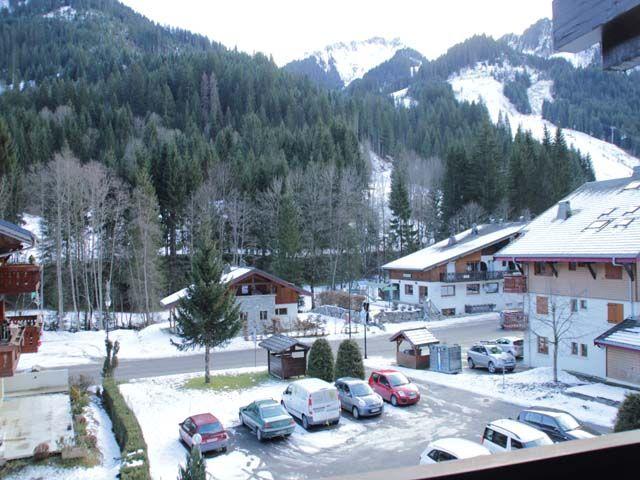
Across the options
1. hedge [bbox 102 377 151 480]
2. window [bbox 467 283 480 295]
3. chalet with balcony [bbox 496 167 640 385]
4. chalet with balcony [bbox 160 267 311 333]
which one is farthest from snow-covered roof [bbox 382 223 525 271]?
hedge [bbox 102 377 151 480]

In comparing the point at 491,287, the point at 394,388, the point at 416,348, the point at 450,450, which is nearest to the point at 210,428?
the point at 450,450

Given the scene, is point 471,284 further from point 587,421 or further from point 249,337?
point 587,421

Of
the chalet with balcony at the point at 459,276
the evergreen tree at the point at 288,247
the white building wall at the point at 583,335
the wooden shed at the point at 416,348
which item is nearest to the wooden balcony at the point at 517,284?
the white building wall at the point at 583,335

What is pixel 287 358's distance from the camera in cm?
2867

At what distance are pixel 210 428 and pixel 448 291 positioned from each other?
3722 centimetres

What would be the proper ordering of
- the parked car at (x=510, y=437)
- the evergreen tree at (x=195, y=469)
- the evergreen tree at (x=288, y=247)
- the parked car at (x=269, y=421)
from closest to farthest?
1. the evergreen tree at (x=195, y=469)
2. the parked car at (x=510, y=437)
3. the parked car at (x=269, y=421)
4. the evergreen tree at (x=288, y=247)

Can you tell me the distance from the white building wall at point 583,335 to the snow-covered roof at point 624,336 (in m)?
1.04

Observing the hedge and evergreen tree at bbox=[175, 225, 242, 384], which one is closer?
the hedge

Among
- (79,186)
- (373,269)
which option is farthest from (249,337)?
(373,269)

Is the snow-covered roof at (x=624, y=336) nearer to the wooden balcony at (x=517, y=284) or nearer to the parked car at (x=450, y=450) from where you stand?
the wooden balcony at (x=517, y=284)

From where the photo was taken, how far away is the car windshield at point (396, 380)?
80.0ft

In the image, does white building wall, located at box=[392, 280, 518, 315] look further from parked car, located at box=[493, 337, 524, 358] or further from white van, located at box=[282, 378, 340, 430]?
white van, located at box=[282, 378, 340, 430]

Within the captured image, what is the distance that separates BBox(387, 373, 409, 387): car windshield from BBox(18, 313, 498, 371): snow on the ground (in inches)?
647

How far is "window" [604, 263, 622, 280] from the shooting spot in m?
26.0
